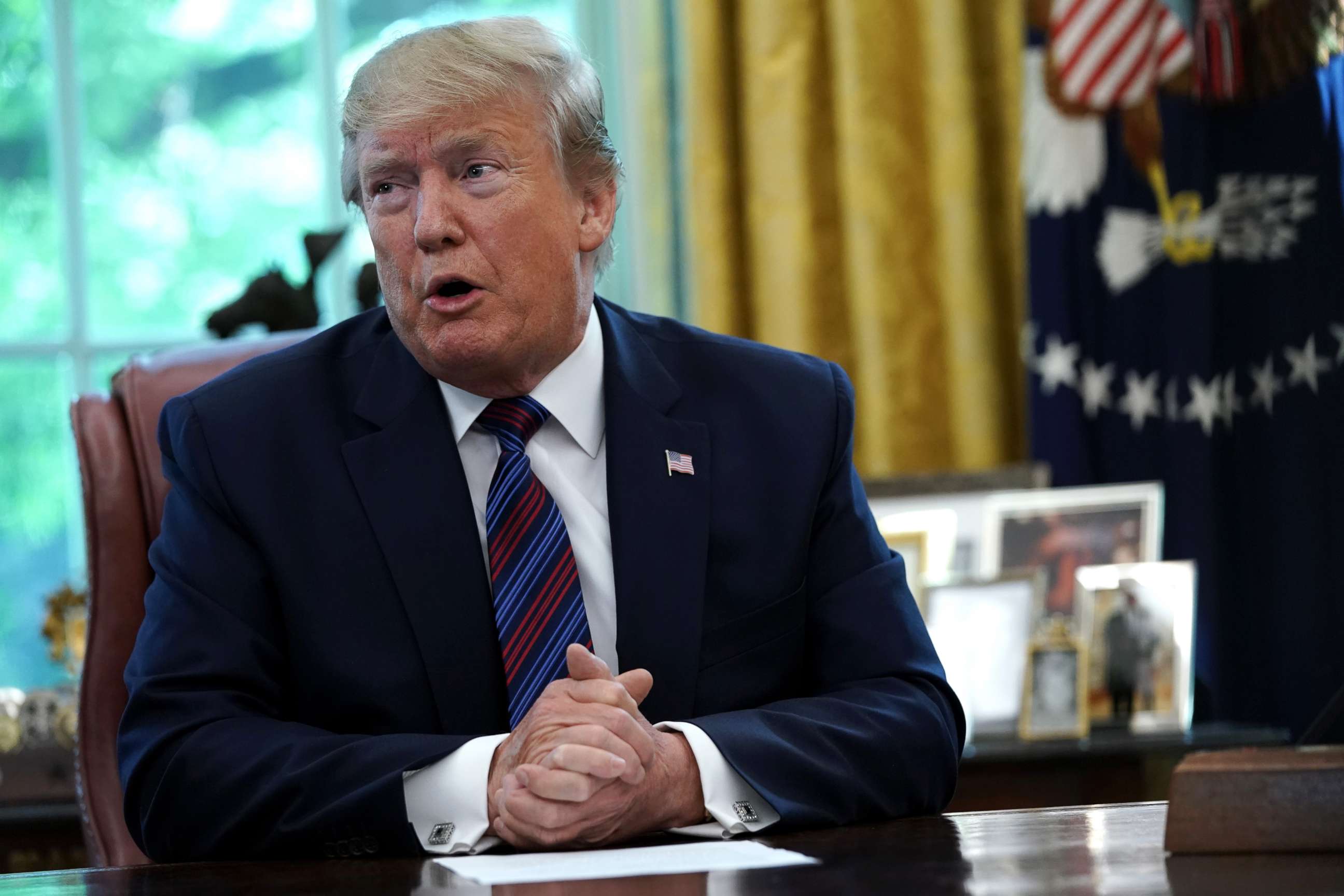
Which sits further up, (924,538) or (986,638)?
(924,538)

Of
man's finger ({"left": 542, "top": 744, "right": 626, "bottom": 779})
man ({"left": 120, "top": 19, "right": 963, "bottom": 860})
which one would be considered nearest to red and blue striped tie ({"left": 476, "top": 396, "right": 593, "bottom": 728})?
man ({"left": 120, "top": 19, "right": 963, "bottom": 860})

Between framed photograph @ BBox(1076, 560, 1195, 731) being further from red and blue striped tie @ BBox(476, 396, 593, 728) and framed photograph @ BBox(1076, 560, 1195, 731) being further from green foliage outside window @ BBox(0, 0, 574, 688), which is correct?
green foliage outside window @ BBox(0, 0, 574, 688)

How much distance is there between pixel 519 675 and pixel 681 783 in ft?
0.86

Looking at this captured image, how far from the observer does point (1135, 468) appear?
2.89m

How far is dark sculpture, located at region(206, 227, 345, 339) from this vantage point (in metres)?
2.45

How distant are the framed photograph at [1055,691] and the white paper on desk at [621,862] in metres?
1.38

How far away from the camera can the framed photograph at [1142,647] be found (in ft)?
8.64

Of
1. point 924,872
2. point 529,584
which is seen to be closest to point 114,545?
point 529,584

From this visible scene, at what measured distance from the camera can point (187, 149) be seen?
329cm

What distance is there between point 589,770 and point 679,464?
51 cm

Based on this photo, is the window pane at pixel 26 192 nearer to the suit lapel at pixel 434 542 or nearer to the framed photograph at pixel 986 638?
the suit lapel at pixel 434 542

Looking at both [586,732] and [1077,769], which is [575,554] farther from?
[1077,769]

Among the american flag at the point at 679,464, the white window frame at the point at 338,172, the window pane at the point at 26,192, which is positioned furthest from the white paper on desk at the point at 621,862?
the window pane at the point at 26,192

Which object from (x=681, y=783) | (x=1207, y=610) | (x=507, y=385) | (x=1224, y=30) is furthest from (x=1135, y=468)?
(x=681, y=783)
